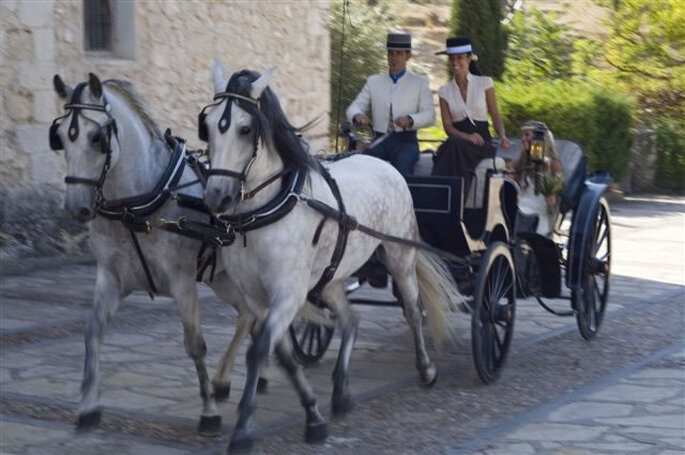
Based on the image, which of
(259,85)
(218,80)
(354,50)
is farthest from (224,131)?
(354,50)

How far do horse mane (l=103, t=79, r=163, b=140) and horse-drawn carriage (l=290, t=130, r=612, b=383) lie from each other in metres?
2.00

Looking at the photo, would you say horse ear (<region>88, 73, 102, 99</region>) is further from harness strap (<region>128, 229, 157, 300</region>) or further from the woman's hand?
the woman's hand

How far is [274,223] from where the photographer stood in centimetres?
642

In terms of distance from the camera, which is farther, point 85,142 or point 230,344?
point 230,344

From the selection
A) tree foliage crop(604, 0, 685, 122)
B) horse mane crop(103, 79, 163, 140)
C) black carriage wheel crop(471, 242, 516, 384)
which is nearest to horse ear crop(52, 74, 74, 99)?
horse mane crop(103, 79, 163, 140)

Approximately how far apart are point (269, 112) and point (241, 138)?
29cm

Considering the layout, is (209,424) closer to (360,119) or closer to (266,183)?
(266,183)

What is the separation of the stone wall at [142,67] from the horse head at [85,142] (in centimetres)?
579

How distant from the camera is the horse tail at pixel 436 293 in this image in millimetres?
8078

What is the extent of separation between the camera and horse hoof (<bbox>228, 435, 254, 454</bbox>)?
6211 millimetres

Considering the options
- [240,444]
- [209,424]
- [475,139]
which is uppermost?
[475,139]

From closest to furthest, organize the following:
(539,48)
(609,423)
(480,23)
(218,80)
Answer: (218,80)
(609,423)
(480,23)
(539,48)

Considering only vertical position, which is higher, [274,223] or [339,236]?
[274,223]

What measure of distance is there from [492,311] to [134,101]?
8.95 feet
